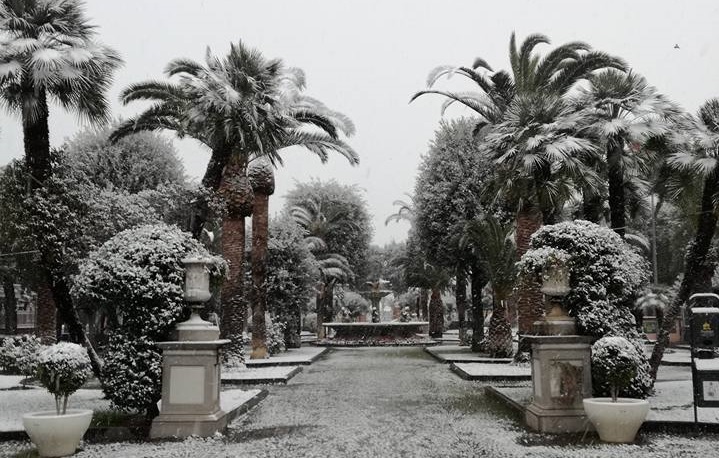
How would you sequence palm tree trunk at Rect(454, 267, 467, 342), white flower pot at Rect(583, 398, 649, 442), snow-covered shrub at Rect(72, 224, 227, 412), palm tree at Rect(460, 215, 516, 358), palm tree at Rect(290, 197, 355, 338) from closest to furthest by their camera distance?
white flower pot at Rect(583, 398, 649, 442) < snow-covered shrub at Rect(72, 224, 227, 412) < palm tree at Rect(460, 215, 516, 358) < palm tree trunk at Rect(454, 267, 467, 342) < palm tree at Rect(290, 197, 355, 338)

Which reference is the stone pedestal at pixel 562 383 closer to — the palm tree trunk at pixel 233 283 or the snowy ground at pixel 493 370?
the snowy ground at pixel 493 370

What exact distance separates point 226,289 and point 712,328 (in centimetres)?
1403

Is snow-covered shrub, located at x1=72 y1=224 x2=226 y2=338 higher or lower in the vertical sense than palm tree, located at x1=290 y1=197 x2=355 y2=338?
lower

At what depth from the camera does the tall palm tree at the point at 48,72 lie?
12336 millimetres

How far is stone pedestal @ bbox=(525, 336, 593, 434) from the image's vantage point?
9.88 meters

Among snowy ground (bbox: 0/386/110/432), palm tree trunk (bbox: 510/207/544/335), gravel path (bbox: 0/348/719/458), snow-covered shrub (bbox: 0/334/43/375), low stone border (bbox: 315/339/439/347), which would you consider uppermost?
palm tree trunk (bbox: 510/207/544/335)

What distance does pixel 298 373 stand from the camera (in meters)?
19.8

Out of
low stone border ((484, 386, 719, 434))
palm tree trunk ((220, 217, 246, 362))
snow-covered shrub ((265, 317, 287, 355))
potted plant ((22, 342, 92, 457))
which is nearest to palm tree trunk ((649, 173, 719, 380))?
low stone border ((484, 386, 719, 434))

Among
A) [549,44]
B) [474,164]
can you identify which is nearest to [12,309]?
[474,164]

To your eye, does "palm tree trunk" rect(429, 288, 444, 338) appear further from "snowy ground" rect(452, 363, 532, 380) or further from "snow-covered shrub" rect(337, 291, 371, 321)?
"snowy ground" rect(452, 363, 532, 380)

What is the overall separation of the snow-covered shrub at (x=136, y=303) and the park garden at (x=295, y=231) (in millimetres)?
30

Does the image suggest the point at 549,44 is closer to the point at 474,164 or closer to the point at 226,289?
the point at 474,164

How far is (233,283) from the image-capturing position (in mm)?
20500

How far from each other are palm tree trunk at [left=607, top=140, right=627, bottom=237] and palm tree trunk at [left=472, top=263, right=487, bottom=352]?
11.9 meters
